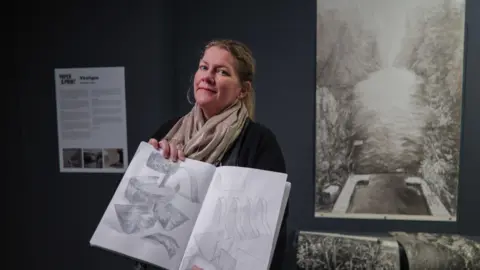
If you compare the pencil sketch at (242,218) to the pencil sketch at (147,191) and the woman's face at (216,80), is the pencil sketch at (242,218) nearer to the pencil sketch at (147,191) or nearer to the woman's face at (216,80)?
the pencil sketch at (147,191)

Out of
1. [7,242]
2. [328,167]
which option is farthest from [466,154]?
[7,242]

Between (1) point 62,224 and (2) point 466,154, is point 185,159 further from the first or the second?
(2) point 466,154

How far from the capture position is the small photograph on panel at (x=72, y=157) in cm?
168

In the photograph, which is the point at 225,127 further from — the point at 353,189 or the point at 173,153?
the point at 353,189

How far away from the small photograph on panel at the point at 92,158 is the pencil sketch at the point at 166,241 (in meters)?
1.03

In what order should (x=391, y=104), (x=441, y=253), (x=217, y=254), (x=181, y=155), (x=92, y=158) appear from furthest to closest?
(x=92, y=158) → (x=391, y=104) → (x=441, y=253) → (x=181, y=155) → (x=217, y=254)

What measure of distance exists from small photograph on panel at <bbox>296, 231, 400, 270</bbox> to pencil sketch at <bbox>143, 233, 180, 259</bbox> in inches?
33.5

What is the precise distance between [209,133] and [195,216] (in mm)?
201

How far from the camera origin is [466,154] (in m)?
1.57

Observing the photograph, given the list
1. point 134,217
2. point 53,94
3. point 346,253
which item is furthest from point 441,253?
point 53,94

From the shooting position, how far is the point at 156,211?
771 mm

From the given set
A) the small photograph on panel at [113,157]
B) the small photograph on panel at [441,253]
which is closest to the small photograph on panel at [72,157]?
the small photograph on panel at [113,157]

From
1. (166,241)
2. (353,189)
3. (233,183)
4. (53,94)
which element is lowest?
(353,189)

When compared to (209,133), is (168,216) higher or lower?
lower
